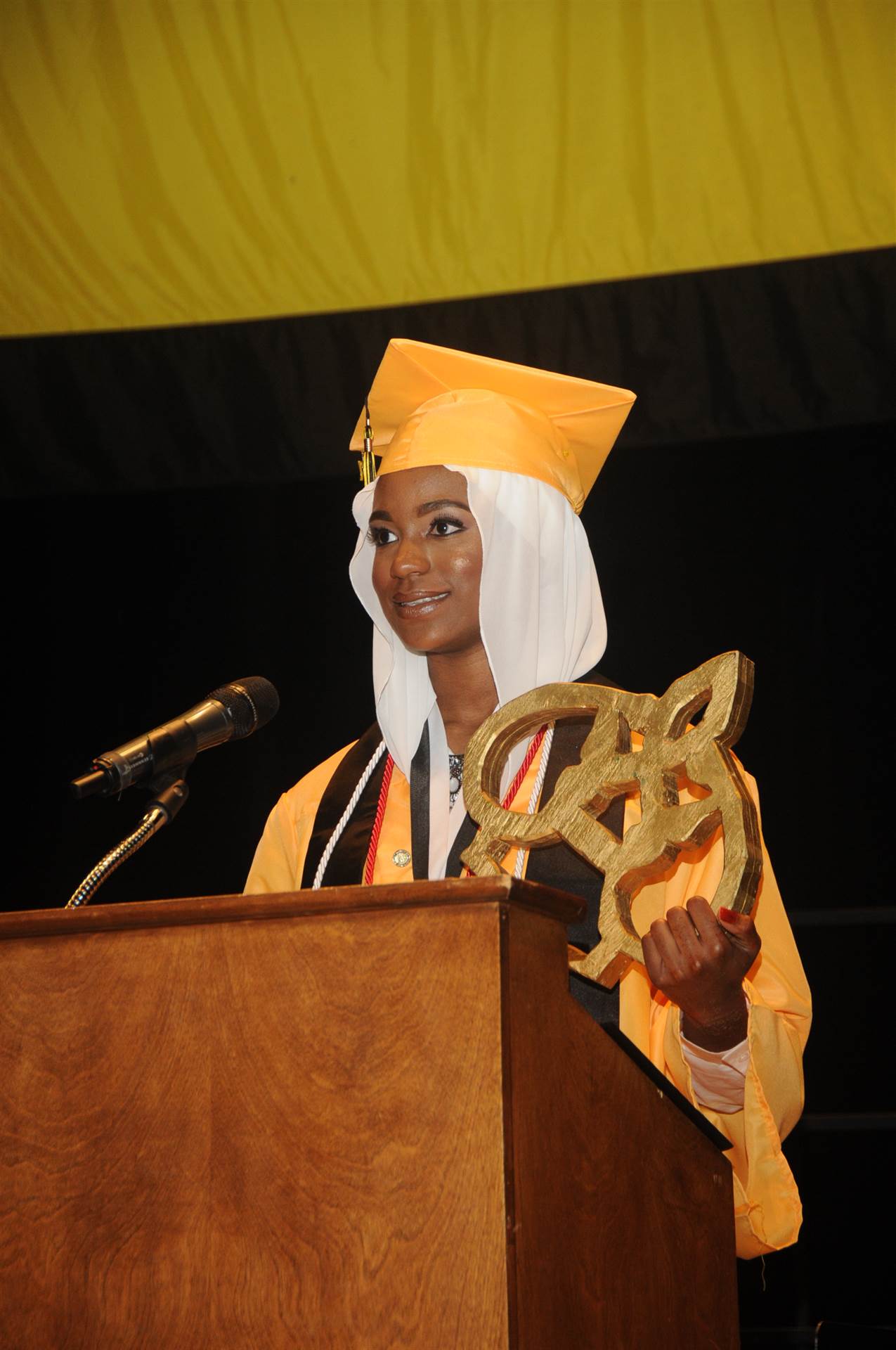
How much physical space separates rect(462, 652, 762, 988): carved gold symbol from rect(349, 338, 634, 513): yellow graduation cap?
0.55 metres

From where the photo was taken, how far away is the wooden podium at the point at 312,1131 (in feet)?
3.05

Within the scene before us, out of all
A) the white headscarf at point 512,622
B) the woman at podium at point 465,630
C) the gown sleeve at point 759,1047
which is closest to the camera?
the gown sleeve at point 759,1047

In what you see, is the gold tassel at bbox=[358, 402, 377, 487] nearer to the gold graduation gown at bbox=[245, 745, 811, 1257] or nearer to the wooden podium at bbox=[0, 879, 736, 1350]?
the gold graduation gown at bbox=[245, 745, 811, 1257]

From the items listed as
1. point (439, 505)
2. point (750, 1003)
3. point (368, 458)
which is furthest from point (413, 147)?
point (750, 1003)

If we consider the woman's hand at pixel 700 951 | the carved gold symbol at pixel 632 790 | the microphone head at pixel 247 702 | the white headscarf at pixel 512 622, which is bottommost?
the woman's hand at pixel 700 951

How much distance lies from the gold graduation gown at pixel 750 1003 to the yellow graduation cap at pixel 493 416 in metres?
0.44

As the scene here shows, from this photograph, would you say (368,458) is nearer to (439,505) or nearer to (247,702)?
(439,505)

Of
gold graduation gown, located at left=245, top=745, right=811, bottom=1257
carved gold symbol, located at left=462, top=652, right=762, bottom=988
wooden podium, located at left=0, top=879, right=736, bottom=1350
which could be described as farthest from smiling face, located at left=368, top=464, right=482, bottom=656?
wooden podium, located at left=0, top=879, right=736, bottom=1350

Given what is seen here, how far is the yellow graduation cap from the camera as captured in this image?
1.94 meters

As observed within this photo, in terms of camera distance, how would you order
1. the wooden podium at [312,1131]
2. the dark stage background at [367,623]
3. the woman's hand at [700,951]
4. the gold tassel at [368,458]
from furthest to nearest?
1. the dark stage background at [367,623]
2. the gold tassel at [368,458]
3. the woman's hand at [700,951]
4. the wooden podium at [312,1131]

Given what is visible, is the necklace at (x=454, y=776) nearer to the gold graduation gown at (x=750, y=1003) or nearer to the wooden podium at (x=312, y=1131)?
the gold graduation gown at (x=750, y=1003)

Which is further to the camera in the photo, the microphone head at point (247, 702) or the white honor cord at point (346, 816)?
the white honor cord at point (346, 816)

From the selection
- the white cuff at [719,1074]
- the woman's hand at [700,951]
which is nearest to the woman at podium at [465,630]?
the white cuff at [719,1074]

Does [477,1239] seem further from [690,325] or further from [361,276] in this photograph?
[361,276]
